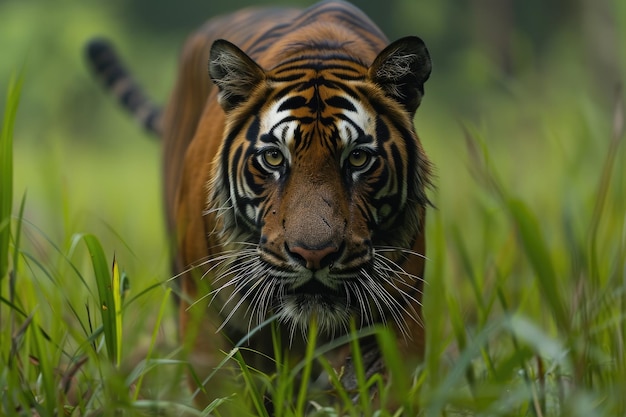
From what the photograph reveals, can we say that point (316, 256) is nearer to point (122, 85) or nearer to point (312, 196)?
point (312, 196)

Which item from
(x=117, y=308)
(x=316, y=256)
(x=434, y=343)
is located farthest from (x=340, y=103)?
(x=434, y=343)

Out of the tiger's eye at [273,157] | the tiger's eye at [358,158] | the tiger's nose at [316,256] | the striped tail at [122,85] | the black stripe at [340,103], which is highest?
the striped tail at [122,85]

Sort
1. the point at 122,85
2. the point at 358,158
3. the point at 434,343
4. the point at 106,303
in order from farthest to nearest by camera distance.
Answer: the point at 122,85 → the point at 358,158 → the point at 106,303 → the point at 434,343

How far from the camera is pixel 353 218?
2232mm

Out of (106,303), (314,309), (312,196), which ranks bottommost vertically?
(314,309)

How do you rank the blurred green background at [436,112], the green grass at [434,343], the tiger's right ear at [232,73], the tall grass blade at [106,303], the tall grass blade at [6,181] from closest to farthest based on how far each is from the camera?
the green grass at [434,343], the tall grass blade at [106,303], the tall grass blade at [6,181], the tiger's right ear at [232,73], the blurred green background at [436,112]

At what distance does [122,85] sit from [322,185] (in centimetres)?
292

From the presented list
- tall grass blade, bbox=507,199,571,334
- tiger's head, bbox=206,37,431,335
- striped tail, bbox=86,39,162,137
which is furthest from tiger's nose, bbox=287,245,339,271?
striped tail, bbox=86,39,162,137

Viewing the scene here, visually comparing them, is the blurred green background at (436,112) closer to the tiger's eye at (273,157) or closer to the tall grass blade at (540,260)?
the tall grass blade at (540,260)

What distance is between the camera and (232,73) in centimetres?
245

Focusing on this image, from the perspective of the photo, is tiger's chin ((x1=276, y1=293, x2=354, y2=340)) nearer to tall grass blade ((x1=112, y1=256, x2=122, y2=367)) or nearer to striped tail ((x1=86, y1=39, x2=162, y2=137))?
tall grass blade ((x1=112, y1=256, x2=122, y2=367))

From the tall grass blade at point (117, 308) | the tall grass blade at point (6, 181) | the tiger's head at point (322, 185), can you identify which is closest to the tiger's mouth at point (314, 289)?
the tiger's head at point (322, 185)

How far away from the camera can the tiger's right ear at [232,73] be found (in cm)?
242

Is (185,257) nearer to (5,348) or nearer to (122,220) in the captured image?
(5,348)
